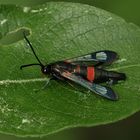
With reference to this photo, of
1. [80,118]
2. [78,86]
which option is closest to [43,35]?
[78,86]

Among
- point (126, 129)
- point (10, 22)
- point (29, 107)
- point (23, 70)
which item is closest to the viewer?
point (29, 107)

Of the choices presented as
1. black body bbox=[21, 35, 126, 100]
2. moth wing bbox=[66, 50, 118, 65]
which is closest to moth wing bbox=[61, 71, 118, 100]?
black body bbox=[21, 35, 126, 100]

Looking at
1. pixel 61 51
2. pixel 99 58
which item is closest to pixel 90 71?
pixel 99 58

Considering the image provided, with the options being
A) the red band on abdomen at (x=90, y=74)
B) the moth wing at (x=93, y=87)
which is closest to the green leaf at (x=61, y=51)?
the moth wing at (x=93, y=87)

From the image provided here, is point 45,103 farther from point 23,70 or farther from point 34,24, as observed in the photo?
point 34,24

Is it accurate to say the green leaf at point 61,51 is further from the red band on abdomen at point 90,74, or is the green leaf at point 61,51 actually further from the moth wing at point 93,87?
the red band on abdomen at point 90,74
